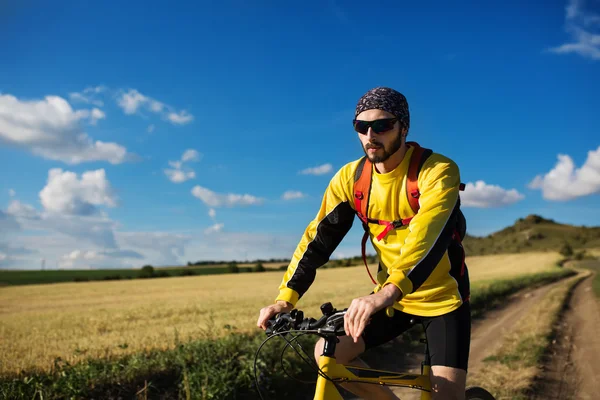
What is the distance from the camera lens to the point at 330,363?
9.02 ft

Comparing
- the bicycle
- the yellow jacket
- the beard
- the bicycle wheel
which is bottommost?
the bicycle wheel

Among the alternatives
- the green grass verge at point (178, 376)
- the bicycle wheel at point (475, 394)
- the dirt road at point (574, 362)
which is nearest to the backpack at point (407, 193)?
the bicycle wheel at point (475, 394)

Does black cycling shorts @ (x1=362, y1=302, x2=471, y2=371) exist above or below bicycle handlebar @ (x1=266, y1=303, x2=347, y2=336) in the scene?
below

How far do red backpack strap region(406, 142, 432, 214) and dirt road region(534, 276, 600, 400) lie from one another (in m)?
5.18

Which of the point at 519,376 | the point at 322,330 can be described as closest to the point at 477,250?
the point at 519,376

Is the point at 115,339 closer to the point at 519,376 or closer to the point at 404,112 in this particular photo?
the point at 519,376

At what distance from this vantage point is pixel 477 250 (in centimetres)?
9812

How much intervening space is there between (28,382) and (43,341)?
17.0 feet

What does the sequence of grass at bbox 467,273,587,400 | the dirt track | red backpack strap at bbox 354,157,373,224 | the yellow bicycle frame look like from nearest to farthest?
the yellow bicycle frame → red backpack strap at bbox 354,157,373,224 → grass at bbox 467,273,587,400 → the dirt track

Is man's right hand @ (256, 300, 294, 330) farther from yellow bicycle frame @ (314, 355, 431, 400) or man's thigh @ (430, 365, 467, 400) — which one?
man's thigh @ (430, 365, 467, 400)

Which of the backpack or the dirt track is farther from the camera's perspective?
the dirt track

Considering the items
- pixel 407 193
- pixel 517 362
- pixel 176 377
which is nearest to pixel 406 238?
pixel 407 193

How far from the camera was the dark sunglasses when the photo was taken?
3155 mm

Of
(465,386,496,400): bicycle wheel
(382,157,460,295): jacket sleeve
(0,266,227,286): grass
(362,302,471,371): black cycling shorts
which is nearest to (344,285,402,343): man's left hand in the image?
(382,157,460,295): jacket sleeve
